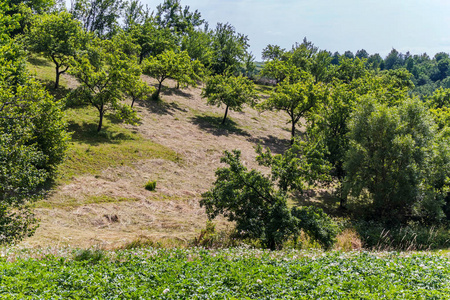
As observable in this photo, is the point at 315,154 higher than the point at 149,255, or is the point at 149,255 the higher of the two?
the point at 315,154

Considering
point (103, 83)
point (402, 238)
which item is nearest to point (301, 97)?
point (103, 83)

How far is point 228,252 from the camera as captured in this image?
13.8m

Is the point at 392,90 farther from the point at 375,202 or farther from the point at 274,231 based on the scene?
the point at 274,231

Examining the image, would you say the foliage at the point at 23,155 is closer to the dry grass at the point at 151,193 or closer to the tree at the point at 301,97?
the dry grass at the point at 151,193

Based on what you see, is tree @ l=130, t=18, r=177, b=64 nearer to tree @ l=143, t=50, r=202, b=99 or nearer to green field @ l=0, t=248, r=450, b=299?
tree @ l=143, t=50, r=202, b=99

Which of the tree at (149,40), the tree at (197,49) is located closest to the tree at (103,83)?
the tree at (149,40)

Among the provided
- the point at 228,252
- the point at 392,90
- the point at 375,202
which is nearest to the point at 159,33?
the point at 392,90

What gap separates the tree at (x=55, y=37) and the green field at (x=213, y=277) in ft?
103

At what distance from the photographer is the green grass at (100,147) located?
88.3 ft

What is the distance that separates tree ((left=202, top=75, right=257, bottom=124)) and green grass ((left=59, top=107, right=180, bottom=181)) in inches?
592

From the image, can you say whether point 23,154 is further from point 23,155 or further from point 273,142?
point 273,142

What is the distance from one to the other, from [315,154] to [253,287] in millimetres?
11556

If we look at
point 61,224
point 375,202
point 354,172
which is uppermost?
point 354,172

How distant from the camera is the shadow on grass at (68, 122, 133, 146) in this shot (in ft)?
103
